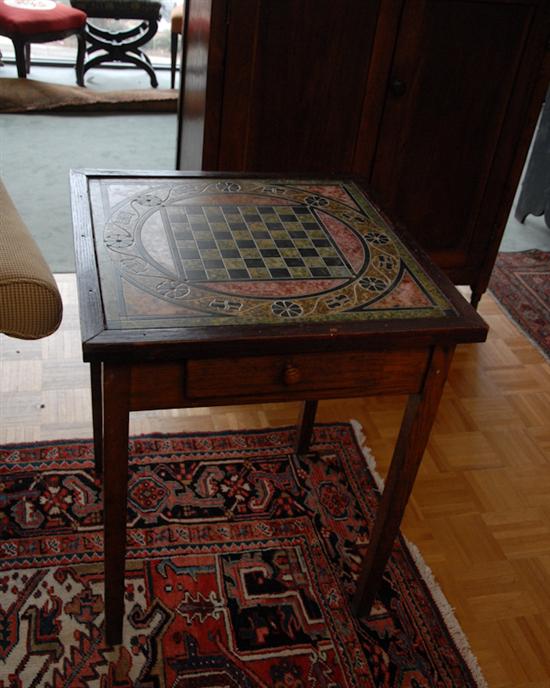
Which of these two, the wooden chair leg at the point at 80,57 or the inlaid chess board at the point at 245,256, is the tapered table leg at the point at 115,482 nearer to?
the inlaid chess board at the point at 245,256

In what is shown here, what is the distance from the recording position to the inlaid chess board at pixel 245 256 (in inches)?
55.8

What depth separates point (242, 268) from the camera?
155 cm

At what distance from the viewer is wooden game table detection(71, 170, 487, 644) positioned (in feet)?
4.44

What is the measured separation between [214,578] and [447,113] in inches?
64.2

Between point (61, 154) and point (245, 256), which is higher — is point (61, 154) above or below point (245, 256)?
below

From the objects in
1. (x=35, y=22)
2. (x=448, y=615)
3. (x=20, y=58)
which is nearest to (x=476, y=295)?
(x=448, y=615)

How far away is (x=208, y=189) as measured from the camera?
1844 millimetres

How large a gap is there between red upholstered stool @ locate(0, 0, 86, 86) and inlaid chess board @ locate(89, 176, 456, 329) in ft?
10.3

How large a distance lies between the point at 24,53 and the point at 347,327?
4.00 meters

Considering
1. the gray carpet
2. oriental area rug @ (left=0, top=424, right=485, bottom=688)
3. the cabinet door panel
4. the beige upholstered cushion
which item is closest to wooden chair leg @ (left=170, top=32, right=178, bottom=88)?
the gray carpet

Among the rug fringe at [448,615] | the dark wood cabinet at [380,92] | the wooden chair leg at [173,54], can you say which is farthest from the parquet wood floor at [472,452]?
the wooden chair leg at [173,54]

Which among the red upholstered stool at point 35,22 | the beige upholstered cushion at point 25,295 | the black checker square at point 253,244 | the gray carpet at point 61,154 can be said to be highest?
the black checker square at point 253,244

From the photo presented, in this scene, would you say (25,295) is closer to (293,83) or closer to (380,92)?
(293,83)

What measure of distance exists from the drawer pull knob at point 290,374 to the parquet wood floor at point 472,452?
85cm
